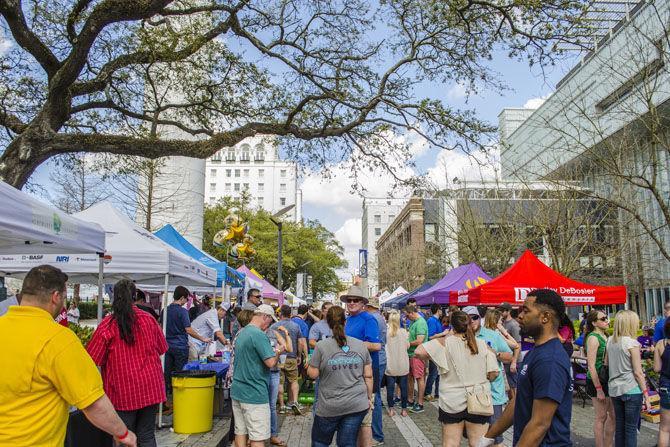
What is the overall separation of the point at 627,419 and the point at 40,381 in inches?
243

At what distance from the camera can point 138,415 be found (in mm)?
5391

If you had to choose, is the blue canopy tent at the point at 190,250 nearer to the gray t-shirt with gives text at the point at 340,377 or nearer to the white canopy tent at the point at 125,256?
the white canopy tent at the point at 125,256

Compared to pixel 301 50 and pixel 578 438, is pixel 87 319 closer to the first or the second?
pixel 301 50

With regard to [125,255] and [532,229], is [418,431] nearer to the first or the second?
[125,255]

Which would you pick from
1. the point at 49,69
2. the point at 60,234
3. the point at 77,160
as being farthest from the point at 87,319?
the point at 60,234

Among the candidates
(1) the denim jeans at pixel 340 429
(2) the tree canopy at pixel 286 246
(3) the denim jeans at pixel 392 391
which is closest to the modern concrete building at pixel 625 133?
(3) the denim jeans at pixel 392 391

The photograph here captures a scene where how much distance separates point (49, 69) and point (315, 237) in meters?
53.3

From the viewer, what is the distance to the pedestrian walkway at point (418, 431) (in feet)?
26.5

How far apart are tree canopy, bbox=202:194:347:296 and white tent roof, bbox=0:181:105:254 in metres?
44.0

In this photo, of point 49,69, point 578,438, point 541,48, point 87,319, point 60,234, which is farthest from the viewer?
point 87,319

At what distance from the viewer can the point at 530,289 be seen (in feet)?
39.5

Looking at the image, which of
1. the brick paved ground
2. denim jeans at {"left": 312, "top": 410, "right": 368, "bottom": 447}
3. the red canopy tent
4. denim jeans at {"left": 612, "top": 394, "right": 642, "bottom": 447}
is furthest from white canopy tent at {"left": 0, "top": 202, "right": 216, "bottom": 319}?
denim jeans at {"left": 612, "top": 394, "right": 642, "bottom": 447}

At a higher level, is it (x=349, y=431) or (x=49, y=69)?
(x=49, y=69)

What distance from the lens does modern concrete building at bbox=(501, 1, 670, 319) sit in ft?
44.5
